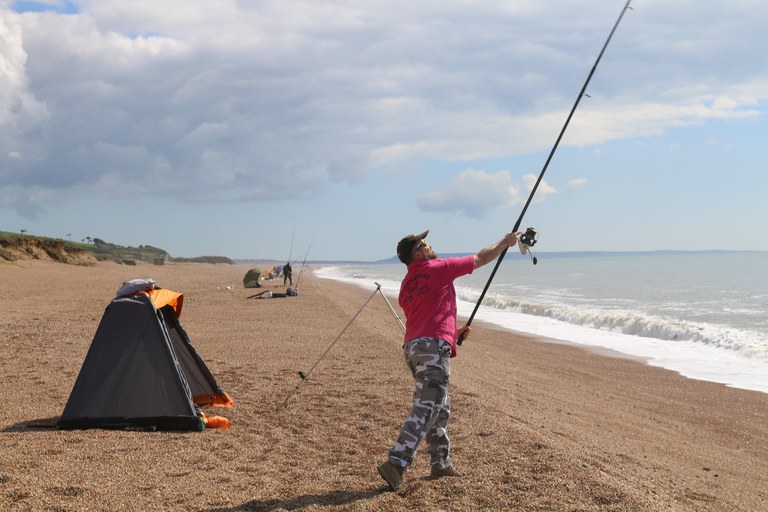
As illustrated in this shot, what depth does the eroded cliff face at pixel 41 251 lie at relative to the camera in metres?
33.3

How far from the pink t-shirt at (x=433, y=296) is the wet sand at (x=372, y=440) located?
3.54ft

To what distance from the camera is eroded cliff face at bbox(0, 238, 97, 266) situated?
3331 centimetres

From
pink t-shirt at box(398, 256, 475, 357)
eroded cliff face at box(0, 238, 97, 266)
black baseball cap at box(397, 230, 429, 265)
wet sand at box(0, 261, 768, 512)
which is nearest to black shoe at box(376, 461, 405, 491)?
wet sand at box(0, 261, 768, 512)

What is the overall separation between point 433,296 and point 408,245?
417 mm

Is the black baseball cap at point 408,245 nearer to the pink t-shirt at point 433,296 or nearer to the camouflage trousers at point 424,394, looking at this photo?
the pink t-shirt at point 433,296

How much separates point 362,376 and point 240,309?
34.5ft

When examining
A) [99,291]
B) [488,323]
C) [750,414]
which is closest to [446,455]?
[750,414]

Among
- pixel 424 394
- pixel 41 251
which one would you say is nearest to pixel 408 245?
pixel 424 394

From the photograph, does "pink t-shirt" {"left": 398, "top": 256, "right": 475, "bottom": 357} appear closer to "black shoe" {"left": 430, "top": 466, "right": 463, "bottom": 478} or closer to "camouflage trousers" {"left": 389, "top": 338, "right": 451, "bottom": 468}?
"camouflage trousers" {"left": 389, "top": 338, "right": 451, "bottom": 468}

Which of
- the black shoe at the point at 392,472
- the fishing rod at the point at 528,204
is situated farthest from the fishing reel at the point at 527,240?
the black shoe at the point at 392,472

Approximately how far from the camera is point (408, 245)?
5.08 metres

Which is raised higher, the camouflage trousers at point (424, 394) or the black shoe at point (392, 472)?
the camouflage trousers at point (424, 394)

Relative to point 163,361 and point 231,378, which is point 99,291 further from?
point 163,361

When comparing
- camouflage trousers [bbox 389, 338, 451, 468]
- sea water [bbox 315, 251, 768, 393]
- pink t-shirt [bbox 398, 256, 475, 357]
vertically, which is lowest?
sea water [bbox 315, 251, 768, 393]
